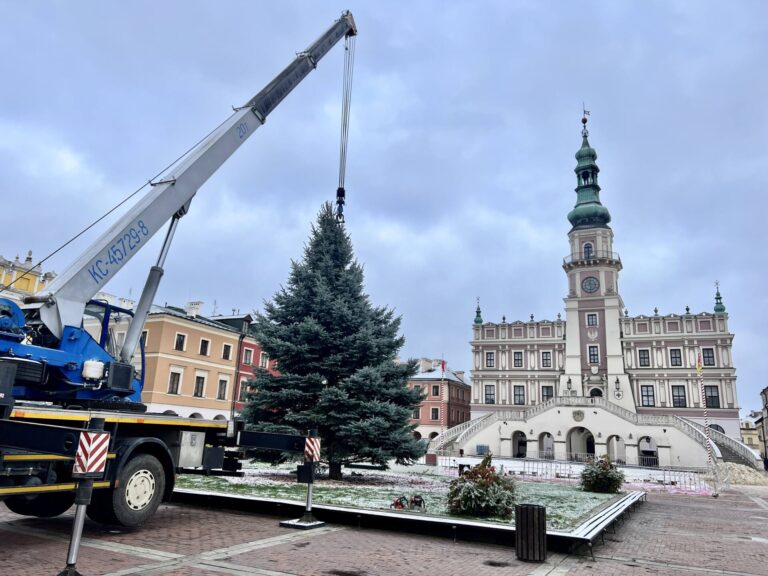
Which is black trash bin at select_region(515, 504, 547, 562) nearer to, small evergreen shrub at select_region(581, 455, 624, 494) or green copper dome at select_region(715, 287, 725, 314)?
small evergreen shrub at select_region(581, 455, 624, 494)

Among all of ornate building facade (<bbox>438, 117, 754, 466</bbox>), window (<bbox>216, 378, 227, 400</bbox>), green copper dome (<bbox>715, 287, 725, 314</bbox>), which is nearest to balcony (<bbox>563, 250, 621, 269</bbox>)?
ornate building facade (<bbox>438, 117, 754, 466</bbox>)

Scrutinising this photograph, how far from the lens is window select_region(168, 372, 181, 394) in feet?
133

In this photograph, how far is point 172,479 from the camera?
32.4 feet

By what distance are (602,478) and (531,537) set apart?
45.9 ft

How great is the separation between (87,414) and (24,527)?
9.06 ft

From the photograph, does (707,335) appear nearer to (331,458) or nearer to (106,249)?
(331,458)

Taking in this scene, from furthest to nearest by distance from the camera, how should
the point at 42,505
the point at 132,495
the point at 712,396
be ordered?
the point at 712,396 → the point at 42,505 → the point at 132,495

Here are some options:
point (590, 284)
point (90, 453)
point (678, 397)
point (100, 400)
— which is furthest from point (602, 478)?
point (590, 284)

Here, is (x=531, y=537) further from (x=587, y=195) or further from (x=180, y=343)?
(x=587, y=195)

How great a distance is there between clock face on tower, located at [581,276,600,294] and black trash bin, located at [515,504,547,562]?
176 feet

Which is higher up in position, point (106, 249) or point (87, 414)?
point (106, 249)

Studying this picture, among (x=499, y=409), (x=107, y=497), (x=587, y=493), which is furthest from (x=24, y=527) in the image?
(x=499, y=409)

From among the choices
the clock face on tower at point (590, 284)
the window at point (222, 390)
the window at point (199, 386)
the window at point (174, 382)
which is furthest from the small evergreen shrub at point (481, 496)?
the clock face on tower at point (590, 284)

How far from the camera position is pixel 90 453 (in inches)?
256
